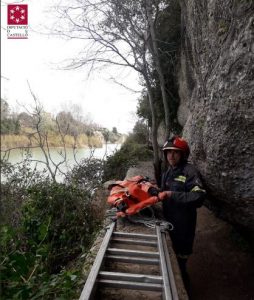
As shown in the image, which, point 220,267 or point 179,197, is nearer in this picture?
point 179,197

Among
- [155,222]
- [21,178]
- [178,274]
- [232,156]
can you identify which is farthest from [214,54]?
[21,178]

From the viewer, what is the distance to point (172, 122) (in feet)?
37.9

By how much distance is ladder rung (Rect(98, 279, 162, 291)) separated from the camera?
2885mm

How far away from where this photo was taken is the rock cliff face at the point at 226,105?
367 cm

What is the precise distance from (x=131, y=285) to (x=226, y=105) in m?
2.59

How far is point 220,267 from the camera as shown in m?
6.23

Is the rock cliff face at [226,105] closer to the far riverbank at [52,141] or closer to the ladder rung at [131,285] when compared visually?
the ladder rung at [131,285]

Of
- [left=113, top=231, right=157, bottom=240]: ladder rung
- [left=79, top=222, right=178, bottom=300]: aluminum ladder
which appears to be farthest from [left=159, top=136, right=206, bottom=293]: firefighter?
[left=113, top=231, right=157, bottom=240]: ladder rung

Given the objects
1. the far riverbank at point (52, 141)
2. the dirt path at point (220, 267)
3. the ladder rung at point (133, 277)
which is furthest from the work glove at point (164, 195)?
the far riverbank at point (52, 141)

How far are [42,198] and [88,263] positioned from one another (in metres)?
3.79

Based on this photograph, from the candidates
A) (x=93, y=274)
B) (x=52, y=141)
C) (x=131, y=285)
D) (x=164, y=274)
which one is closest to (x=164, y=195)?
(x=164, y=274)

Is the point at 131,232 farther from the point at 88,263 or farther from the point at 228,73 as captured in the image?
the point at 228,73

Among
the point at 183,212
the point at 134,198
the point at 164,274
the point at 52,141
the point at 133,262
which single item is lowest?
the point at 133,262

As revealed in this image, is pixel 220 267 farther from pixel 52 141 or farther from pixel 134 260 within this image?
pixel 52 141
